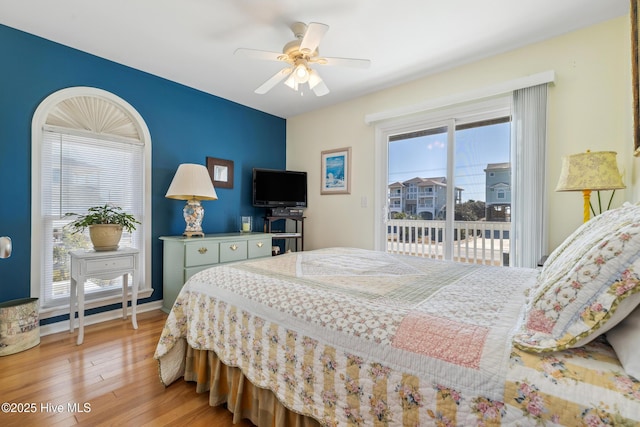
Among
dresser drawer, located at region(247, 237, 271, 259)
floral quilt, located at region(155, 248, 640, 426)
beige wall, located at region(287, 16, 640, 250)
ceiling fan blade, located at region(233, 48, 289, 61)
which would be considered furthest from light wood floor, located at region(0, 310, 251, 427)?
beige wall, located at region(287, 16, 640, 250)

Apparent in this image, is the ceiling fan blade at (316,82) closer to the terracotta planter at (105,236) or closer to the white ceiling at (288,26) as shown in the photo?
the white ceiling at (288,26)

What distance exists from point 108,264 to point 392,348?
2494mm

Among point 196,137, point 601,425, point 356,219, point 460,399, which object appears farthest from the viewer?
point 356,219

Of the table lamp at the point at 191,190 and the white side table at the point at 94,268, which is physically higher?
the table lamp at the point at 191,190

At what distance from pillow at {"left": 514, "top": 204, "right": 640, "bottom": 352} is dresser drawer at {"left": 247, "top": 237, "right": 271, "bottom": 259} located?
2905 mm

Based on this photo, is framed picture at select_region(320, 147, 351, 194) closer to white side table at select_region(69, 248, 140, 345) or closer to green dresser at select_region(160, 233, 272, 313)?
green dresser at select_region(160, 233, 272, 313)

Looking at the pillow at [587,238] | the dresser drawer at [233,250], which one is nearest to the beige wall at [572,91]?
the pillow at [587,238]

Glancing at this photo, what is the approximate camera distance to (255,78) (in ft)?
10.4

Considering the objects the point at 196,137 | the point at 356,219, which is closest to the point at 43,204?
the point at 196,137

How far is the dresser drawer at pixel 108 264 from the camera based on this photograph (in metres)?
2.36

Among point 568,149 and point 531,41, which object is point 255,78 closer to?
point 531,41

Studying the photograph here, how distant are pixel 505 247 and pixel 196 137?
3600mm

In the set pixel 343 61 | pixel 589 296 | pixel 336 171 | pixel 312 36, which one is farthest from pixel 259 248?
pixel 589 296

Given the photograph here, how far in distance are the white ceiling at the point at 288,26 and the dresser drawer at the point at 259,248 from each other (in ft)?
6.03
